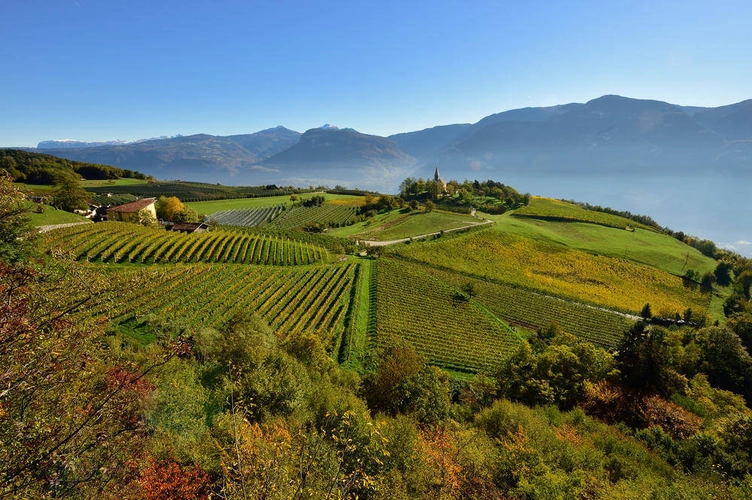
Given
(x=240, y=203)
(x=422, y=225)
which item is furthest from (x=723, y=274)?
(x=240, y=203)

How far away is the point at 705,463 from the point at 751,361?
32.1 meters

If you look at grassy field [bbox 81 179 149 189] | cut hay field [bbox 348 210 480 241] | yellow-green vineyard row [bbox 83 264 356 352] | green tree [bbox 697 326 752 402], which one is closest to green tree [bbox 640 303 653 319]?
green tree [bbox 697 326 752 402]

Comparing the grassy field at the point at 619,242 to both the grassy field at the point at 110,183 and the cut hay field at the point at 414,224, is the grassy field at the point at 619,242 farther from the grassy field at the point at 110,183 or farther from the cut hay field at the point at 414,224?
the grassy field at the point at 110,183

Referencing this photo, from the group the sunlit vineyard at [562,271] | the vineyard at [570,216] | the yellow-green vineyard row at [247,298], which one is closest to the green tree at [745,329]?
the sunlit vineyard at [562,271]

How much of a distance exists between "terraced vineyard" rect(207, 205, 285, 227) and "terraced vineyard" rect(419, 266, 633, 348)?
68.3 m

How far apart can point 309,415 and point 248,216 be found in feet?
351

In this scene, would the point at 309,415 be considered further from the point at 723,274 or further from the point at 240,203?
the point at 240,203

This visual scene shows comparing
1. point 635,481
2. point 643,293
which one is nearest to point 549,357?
point 635,481

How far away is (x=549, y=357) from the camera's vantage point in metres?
31.0

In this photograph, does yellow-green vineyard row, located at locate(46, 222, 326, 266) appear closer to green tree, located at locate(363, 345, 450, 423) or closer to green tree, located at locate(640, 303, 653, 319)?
green tree, located at locate(363, 345, 450, 423)

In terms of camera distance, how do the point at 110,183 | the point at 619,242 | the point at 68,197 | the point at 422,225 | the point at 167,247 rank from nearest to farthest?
the point at 167,247 → the point at 68,197 → the point at 619,242 → the point at 422,225 → the point at 110,183

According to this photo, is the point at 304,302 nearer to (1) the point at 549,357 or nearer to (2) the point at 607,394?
(1) the point at 549,357

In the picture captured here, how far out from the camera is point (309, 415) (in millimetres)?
18453

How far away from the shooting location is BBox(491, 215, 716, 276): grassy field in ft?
295
